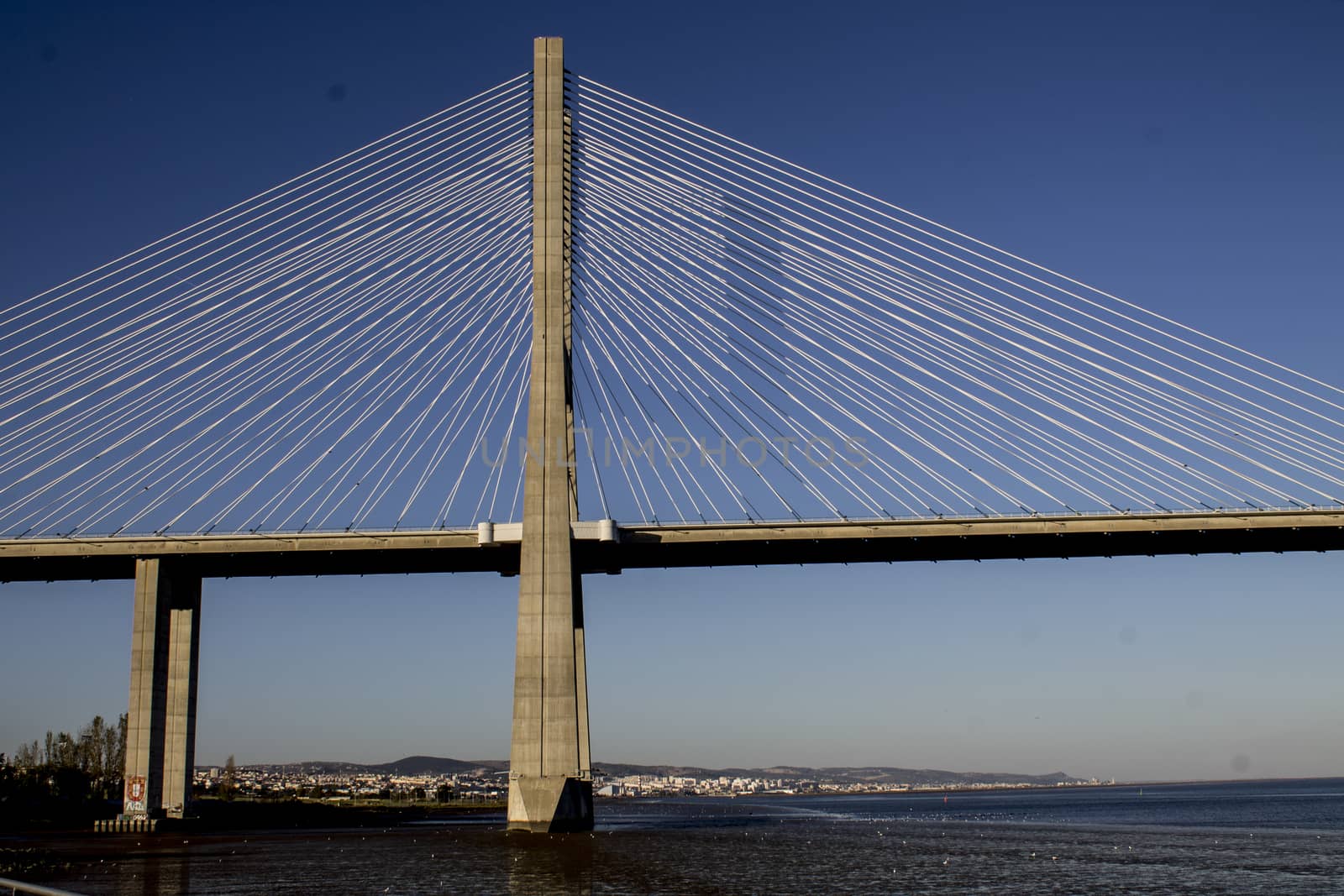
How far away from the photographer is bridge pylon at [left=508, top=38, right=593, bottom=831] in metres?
48.0

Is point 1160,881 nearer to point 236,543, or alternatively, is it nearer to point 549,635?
point 549,635

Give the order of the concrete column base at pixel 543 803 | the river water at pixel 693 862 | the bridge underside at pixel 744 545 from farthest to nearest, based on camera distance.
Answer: the bridge underside at pixel 744 545
the concrete column base at pixel 543 803
the river water at pixel 693 862

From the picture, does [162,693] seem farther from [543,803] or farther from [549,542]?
[549,542]

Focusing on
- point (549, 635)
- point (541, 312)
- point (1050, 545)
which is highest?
point (541, 312)

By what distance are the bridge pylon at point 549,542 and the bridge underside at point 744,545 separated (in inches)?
80.1

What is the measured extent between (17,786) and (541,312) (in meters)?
57.6

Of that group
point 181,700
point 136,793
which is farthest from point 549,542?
point 136,793

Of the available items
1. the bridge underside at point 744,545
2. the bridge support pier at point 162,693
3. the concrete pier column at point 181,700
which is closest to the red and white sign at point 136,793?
the bridge support pier at point 162,693

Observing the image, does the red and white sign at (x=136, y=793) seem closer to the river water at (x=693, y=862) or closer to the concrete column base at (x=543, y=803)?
the river water at (x=693, y=862)

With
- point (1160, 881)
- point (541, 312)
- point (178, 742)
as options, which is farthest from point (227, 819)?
point (1160, 881)

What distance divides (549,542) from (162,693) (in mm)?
19247

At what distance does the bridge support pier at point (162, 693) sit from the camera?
53.6m

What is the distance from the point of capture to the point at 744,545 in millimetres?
52062

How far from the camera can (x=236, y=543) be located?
53.0 metres
